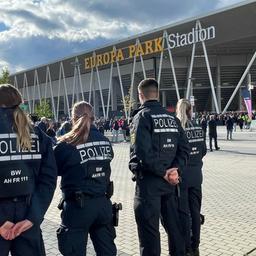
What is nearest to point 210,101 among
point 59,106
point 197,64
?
point 197,64

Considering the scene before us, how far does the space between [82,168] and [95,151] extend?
8.5 inches

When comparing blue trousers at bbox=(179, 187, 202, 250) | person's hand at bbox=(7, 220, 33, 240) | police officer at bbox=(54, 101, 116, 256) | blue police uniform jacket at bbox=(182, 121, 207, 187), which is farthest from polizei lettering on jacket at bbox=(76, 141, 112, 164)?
blue police uniform jacket at bbox=(182, 121, 207, 187)

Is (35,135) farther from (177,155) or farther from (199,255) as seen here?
(199,255)

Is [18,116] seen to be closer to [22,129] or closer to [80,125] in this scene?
[22,129]

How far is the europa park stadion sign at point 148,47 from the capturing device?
4472 cm

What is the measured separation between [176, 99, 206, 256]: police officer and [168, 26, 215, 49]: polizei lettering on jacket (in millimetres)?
40547

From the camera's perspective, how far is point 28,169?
3.09 meters

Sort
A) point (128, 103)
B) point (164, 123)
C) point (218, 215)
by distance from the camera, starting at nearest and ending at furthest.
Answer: point (164, 123) → point (218, 215) → point (128, 103)

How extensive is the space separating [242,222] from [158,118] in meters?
3.27

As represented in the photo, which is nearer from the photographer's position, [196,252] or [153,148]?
[153,148]

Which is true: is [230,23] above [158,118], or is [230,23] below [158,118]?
above

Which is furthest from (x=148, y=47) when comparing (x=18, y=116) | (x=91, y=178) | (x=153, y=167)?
(x=18, y=116)

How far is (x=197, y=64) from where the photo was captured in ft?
182

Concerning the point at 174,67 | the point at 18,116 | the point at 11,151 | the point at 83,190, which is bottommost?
the point at 83,190
